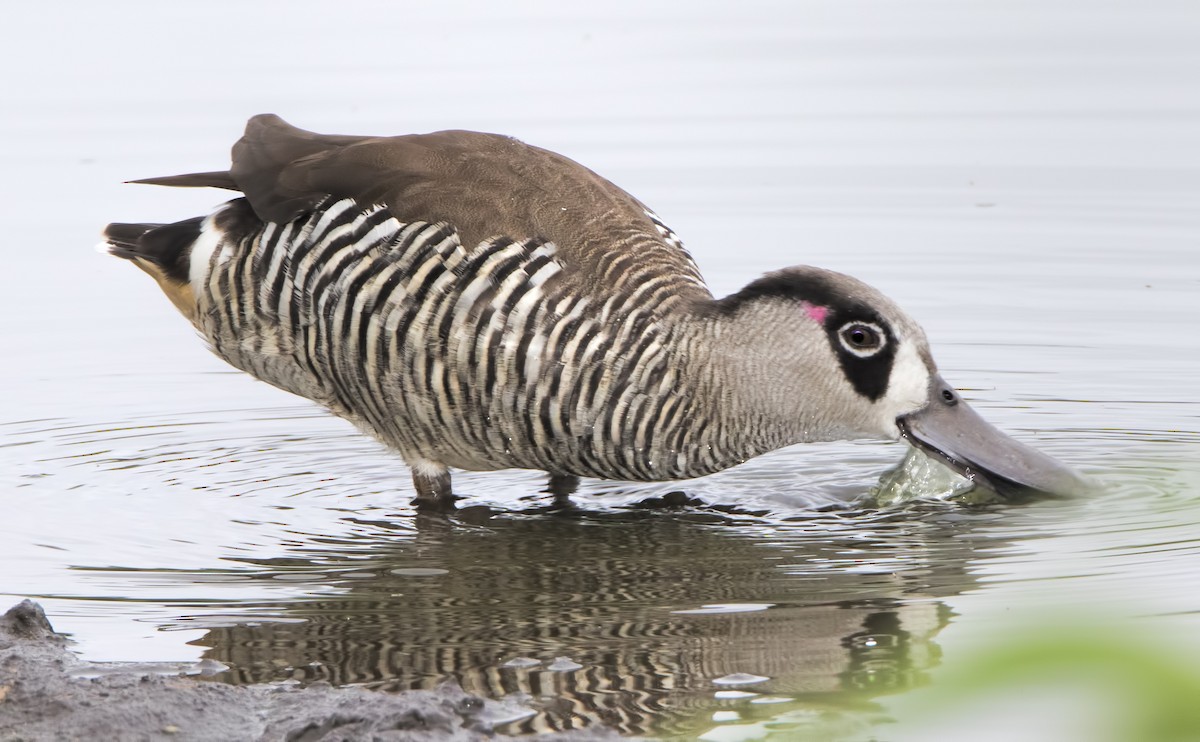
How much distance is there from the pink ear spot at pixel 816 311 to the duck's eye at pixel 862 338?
0.09 meters

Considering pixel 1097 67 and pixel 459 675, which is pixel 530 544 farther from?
pixel 1097 67

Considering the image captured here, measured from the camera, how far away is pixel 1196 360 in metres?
8.38

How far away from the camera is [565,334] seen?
19.3ft

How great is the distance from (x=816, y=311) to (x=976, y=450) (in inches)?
33.6

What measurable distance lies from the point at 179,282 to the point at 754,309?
267 cm

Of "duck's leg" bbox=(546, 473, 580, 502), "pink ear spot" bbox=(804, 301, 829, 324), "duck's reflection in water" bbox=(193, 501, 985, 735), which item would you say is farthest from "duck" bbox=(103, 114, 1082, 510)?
"duck's leg" bbox=(546, 473, 580, 502)

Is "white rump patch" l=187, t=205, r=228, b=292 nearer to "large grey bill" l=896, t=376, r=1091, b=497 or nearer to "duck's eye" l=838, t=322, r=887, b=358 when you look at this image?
"duck's eye" l=838, t=322, r=887, b=358

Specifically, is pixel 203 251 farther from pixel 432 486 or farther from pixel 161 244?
pixel 432 486

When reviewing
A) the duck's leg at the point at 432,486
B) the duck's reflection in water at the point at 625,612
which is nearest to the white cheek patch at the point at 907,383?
the duck's reflection in water at the point at 625,612

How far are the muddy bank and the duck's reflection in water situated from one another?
0.22 metres

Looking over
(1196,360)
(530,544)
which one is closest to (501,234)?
(530,544)

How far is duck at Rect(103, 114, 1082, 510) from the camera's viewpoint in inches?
233

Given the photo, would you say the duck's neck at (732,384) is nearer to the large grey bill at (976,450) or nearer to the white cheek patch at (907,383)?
the white cheek patch at (907,383)

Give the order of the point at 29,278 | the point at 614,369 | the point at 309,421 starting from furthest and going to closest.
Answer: the point at 29,278 < the point at 309,421 < the point at 614,369
